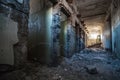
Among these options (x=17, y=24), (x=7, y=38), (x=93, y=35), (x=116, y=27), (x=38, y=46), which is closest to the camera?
(x=7, y=38)

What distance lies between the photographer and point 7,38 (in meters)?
1.93

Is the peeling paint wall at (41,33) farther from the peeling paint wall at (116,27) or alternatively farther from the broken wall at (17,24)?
the peeling paint wall at (116,27)

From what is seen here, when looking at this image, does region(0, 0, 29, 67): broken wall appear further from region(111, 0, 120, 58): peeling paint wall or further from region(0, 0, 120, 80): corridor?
region(111, 0, 120, 58): peeling paint wall

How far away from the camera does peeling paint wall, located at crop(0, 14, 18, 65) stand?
1845mm

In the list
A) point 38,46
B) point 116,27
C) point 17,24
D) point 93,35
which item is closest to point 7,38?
point 17,24

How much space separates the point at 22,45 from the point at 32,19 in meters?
2.17

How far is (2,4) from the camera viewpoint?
A: 6.13ft

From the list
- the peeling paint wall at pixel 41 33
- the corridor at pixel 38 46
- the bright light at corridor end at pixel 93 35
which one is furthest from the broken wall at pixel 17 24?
the bright light at corridor end at pixel 93 35

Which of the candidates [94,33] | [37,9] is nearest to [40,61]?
[37,9]

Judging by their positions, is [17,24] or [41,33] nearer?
[17,24]

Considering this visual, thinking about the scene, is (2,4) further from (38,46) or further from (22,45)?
(38,46)

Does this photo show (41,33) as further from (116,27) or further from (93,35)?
(93,35)

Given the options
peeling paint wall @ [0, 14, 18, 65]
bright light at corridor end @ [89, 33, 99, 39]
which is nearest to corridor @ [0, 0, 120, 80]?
peeling paint wall @ [0, 14, 18, 65]

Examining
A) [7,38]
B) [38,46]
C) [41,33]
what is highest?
[41,33]
